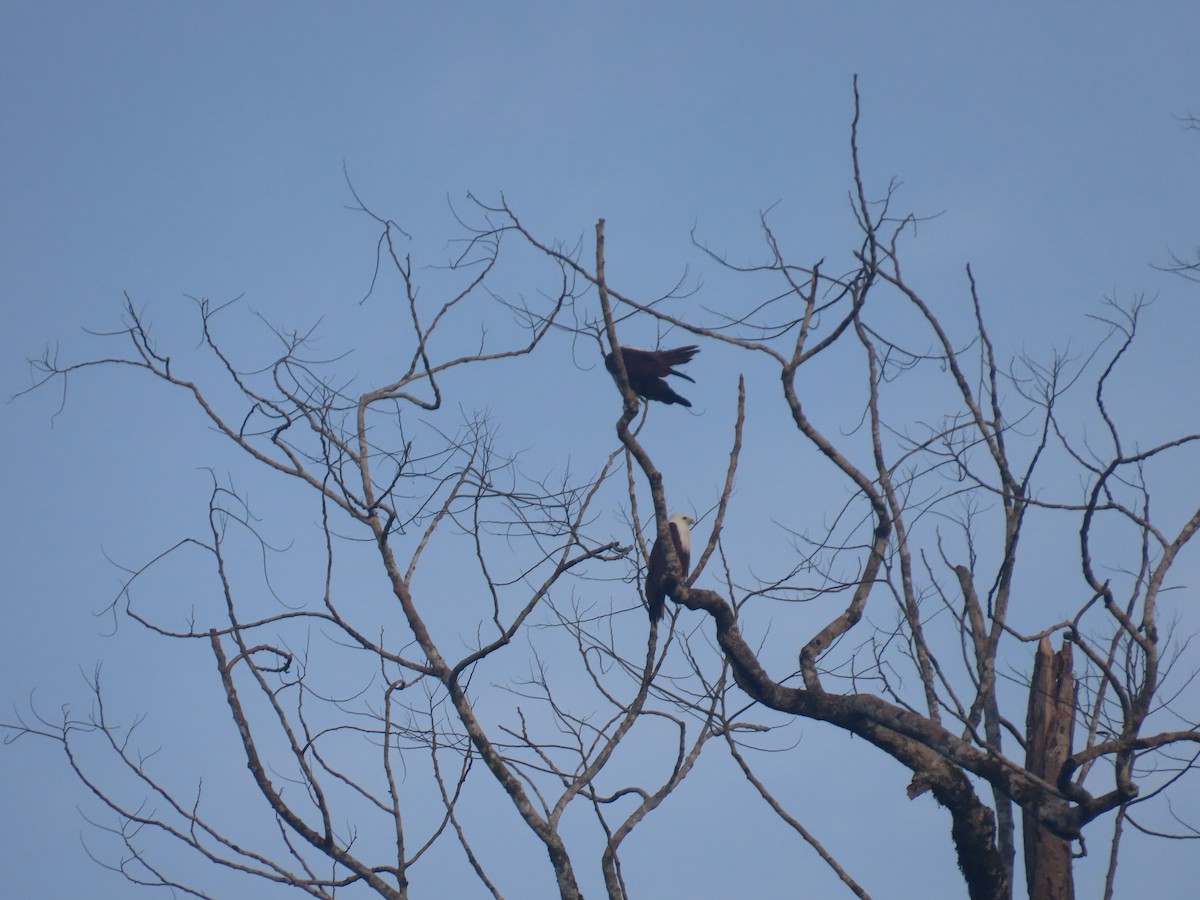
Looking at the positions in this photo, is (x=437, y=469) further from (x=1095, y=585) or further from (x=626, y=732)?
(x=1095, y=585)

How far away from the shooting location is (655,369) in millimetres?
6645

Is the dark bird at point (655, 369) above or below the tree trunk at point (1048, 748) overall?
above

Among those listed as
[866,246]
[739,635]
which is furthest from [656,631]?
[866,246]

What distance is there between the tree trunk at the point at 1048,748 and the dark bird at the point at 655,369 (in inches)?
116

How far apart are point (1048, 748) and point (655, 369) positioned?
3.32 m

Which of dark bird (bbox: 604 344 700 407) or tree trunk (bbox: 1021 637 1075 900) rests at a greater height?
dark bird (bbox: 604 344 700 407)

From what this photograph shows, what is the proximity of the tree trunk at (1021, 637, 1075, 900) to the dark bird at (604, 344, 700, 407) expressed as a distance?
116 inches

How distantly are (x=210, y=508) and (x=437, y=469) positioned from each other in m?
1.02

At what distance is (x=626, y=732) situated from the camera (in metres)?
4.45

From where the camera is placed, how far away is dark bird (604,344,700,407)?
6609mm

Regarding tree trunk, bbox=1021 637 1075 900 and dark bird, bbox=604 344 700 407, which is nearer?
tree trunk, bbox=1021 637 1075 900

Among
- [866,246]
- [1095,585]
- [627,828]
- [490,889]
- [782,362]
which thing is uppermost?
[866,246]

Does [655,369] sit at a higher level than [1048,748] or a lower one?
higher

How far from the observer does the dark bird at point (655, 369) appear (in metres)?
6.61
